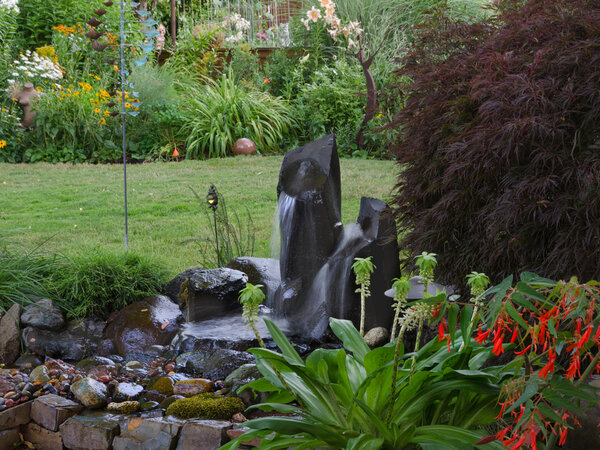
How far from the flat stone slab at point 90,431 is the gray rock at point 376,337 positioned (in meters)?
1.42

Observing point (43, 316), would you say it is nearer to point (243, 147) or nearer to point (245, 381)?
point (245, 381)

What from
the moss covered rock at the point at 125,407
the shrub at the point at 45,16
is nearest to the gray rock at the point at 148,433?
the moss covered rock at the point at 125,407

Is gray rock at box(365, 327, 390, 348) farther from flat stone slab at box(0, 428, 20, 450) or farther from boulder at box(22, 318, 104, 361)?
flat stone slab at box(0, 428, 20, 450)

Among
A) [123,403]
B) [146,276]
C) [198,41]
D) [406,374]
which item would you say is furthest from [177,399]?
[198,41]

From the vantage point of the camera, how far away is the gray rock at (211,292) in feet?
13.5

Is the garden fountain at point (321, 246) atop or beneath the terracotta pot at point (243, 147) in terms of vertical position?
beneath

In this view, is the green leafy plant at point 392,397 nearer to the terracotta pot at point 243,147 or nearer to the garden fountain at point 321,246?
the garden fountain at point 321,246

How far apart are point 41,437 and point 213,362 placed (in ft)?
2.86

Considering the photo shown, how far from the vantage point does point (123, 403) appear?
294 cm

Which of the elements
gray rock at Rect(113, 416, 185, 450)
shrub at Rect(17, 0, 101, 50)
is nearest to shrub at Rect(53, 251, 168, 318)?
gray rock at Rect(113, 416, 185, 450)

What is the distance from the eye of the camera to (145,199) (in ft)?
23.4

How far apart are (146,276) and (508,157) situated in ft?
8.45

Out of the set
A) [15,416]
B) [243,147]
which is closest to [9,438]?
[15,416]

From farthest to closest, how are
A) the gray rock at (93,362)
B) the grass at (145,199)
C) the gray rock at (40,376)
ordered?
the grass at (145,199)
the gray rock at (93,362)
the gray rock at (40,376)
